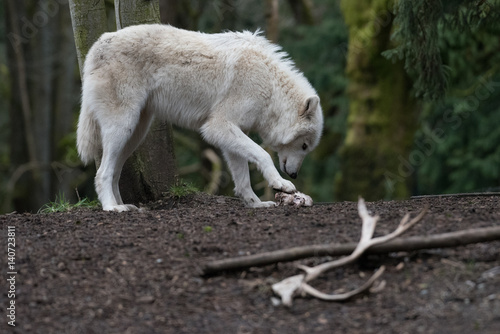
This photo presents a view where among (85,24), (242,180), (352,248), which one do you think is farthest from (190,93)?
(352,248)

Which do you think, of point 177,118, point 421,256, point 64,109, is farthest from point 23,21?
point 421,256

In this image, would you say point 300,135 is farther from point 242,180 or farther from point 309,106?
point 242,180

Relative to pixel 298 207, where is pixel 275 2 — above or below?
above

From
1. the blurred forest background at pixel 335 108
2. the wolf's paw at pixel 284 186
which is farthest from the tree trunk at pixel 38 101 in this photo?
the wolf's paw at pixel 284 186

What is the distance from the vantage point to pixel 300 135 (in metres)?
7.25

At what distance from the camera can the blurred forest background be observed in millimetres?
12094

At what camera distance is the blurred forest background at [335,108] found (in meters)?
12.1

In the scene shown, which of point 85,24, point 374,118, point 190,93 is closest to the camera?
point 190,93

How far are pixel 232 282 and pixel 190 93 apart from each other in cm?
327

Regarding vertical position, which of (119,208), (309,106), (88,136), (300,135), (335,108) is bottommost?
(335,108)

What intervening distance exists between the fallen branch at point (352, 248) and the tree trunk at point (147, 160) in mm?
3560

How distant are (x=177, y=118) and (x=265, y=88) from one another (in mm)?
1039

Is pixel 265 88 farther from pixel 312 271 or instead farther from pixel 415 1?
pixel 312 271

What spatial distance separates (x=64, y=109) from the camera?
16609 mm
